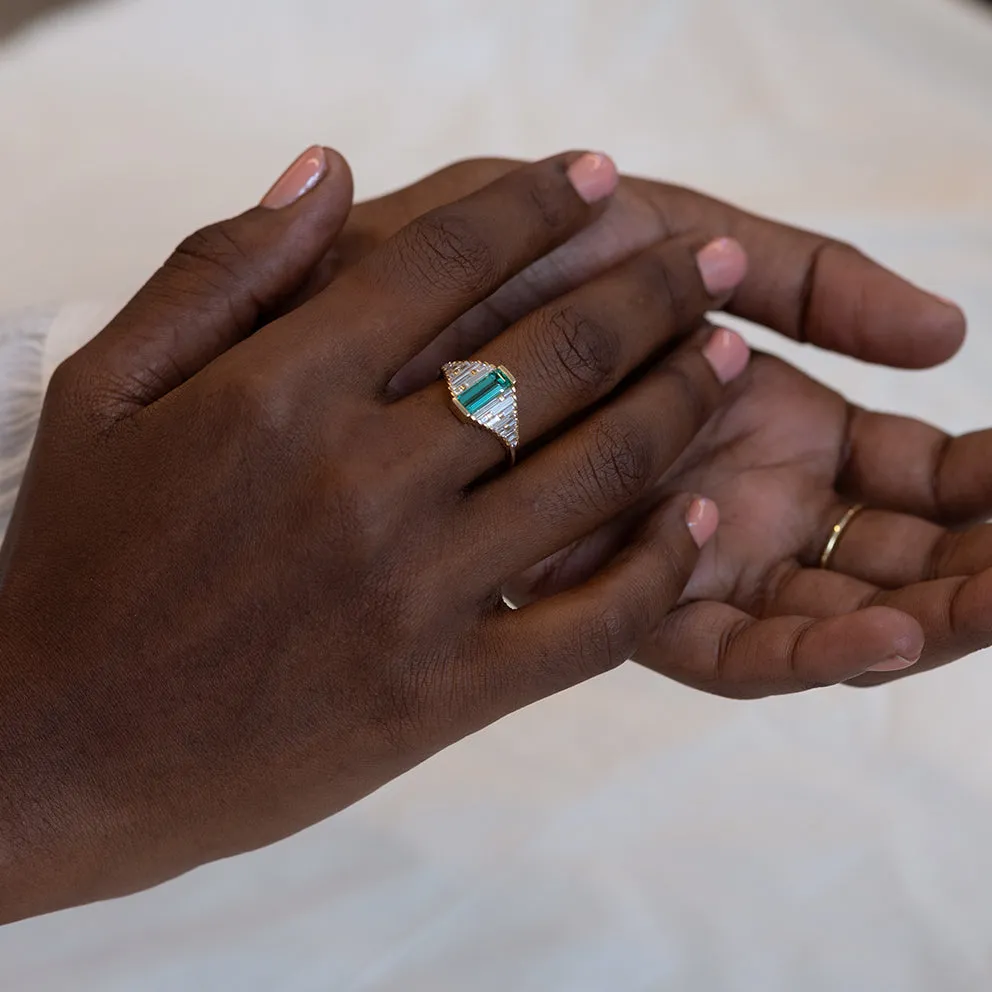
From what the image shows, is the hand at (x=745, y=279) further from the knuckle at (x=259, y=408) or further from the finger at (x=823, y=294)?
the knuckle at (x=259, y=408)

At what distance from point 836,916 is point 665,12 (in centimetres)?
111

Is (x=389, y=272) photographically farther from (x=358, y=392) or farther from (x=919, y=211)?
(x=919, y=211)

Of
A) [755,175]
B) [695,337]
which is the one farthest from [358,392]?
[755,175]

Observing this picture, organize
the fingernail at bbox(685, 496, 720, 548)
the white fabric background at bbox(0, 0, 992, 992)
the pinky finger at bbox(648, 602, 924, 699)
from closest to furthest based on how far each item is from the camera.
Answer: the pinky finger at bbox(648, 602, 924, 699), the fingernail at bbox(685, 496, 720, 548), the white fabric background at bbox(0, 0, 992, 992)

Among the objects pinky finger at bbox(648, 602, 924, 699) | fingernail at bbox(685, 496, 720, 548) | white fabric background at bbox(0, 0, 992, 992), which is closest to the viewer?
pinky finger at bbox(648, 602, 924, 699)

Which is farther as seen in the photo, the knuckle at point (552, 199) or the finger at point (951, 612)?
the knuckle at point (552, 199)

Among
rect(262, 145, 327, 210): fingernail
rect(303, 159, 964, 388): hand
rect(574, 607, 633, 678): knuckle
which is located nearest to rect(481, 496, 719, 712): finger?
rect(574, 607, 633, 678): knuckle

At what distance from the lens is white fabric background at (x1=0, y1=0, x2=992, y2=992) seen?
0.88 meters

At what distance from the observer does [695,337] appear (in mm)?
859

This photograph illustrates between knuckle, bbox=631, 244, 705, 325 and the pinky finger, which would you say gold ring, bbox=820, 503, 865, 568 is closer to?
the pinky finger

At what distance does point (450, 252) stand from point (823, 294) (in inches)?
12.8

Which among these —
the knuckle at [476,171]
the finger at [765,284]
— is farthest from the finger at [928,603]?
the knuckle at [476,171]

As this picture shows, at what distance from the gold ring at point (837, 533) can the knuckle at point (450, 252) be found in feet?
1.07

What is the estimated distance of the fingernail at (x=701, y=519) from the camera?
0.77 meters
